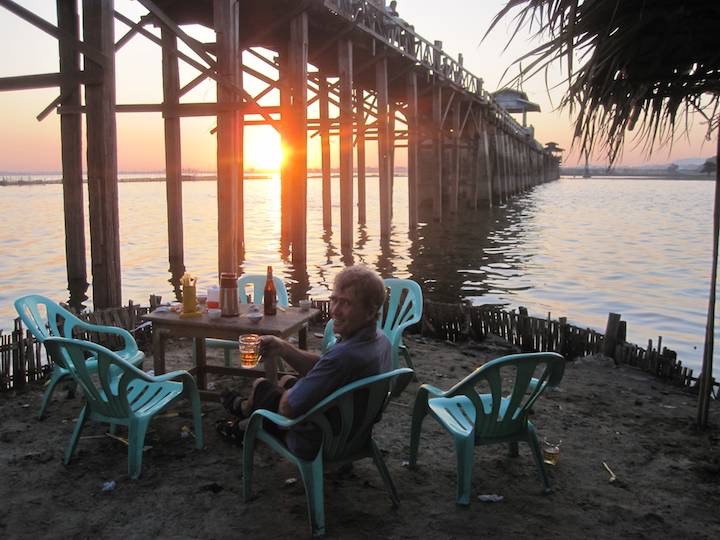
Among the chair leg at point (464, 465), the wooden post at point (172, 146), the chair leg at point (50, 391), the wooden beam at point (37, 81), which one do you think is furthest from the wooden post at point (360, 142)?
the chair leg at point (464, 465)

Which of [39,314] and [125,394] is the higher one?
[39,314]

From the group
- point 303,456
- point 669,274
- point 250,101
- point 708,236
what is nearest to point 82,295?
point 250,101

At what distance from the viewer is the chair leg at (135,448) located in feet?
12.3

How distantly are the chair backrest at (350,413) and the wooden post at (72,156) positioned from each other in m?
5.70

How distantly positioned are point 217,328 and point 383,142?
13747 millimetres

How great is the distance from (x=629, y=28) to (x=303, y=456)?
2.88m

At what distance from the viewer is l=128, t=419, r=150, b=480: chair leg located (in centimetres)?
375

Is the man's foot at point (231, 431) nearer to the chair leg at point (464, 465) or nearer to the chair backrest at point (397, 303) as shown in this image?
the chair leg at point (464, 465)

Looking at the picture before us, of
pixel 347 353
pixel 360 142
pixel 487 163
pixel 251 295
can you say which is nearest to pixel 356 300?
pixel 347 353

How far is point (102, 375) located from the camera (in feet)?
12.1

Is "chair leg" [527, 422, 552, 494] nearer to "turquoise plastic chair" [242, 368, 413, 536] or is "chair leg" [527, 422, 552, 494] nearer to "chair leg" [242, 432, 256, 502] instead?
"turquoise plastic chair" [242, 368, 413, 536]

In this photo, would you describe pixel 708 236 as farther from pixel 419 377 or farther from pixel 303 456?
pixel 303 456

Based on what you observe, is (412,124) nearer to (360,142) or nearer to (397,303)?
(360,142)

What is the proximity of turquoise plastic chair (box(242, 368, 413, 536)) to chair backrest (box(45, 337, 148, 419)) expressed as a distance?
30.9 inches
